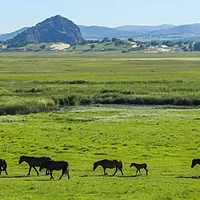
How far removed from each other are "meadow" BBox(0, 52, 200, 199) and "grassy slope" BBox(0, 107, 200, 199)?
0.05 metres

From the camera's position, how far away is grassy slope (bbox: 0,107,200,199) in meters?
22.5

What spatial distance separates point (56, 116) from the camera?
58219mm

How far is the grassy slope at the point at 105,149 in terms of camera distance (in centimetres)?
2252

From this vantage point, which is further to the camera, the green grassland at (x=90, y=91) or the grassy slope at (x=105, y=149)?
the green grassland at (x=90, y=91)

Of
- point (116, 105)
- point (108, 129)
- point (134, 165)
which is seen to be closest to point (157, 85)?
point (116, 105)

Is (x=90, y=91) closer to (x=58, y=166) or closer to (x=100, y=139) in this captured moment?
(x=100, y=139)

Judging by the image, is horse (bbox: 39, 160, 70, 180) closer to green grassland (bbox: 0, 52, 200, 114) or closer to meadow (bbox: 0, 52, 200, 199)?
meadow (bbox: 0, 52, 200, 199)

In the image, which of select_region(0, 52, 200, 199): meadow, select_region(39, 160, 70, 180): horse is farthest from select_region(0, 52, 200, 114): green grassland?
select_region(39, 160, 70, 180): horse

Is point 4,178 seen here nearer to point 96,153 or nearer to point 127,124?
point 96,153

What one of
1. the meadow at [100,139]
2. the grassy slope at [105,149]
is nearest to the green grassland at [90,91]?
the meadow at [100,139]

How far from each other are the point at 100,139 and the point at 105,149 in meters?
4.02

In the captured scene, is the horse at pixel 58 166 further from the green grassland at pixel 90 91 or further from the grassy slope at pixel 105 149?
the green grassland at pixel 90 91

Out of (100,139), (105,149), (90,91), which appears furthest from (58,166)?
(90,91)

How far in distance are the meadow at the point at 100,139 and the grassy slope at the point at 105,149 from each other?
1.8 inches
